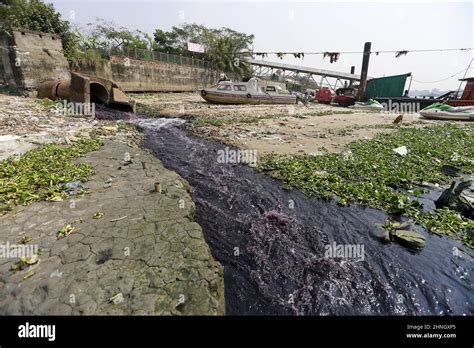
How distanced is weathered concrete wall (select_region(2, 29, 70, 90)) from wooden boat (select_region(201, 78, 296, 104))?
9.68 metres

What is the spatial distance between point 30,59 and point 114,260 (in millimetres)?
15415

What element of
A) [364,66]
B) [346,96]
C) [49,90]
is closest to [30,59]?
[49,90]

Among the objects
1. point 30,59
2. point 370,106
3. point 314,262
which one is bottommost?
point 314,262

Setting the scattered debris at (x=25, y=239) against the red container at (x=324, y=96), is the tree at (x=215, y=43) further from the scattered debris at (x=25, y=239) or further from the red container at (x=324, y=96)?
the scattered debris at (x=25, y=239)

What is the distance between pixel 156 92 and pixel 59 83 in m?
13.8

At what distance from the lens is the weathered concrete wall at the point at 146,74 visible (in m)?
20.0

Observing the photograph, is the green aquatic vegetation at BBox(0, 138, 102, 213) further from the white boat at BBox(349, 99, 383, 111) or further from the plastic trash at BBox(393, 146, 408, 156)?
the white boat at BBox(349, 99, 383, 111)

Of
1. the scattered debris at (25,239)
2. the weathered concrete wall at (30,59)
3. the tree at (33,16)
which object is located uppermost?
the tree at (33,16)

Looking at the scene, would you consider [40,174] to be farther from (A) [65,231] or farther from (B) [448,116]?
(B) [448,116]

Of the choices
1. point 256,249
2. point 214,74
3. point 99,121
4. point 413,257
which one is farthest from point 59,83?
point 214,74

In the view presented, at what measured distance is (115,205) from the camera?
13.5 ft

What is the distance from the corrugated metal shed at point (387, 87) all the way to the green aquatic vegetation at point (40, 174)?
33.8 meters

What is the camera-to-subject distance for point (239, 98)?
20.5 metres

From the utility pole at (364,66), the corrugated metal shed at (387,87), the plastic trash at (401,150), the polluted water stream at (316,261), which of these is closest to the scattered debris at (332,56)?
the utility pole at (364,66)
